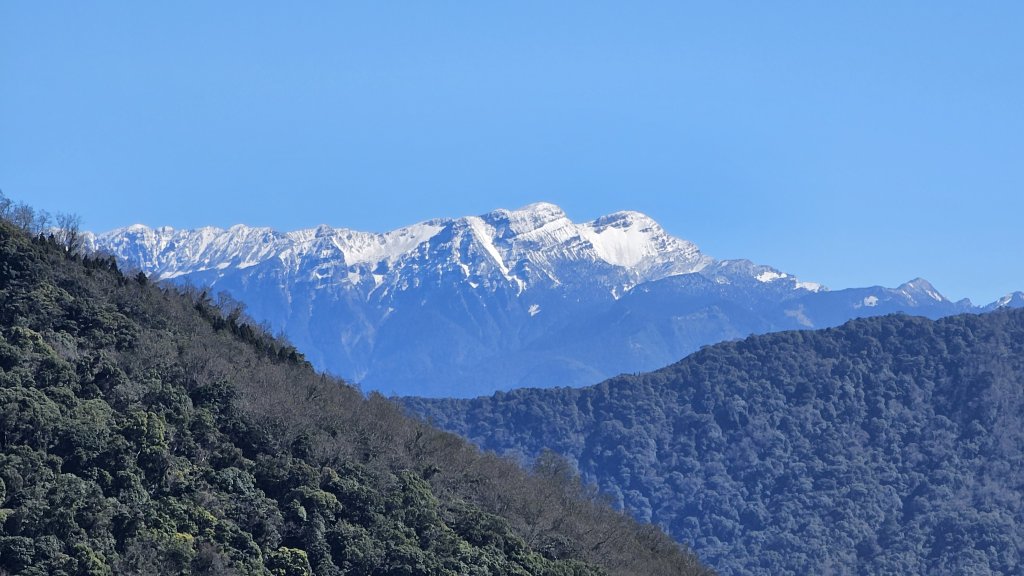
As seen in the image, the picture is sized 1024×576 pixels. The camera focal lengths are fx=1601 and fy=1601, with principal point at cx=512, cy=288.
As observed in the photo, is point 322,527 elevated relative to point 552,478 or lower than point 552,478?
lower

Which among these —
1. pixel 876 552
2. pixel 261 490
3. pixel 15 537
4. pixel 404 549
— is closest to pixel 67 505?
pixel 15 537

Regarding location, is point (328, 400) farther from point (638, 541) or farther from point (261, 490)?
point (638, 541)

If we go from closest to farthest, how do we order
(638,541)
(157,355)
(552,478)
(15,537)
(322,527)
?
1. (15,537)
2. (322,527)
3. (157,355)
4. (638,541)
5. (552,478)

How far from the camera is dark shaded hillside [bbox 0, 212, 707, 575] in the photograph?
68750 mm

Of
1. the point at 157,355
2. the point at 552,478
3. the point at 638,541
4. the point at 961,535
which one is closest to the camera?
the point at 157,355

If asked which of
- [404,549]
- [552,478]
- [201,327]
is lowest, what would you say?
[404,549]

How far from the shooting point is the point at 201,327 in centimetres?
9394

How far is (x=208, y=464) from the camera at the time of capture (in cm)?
7869

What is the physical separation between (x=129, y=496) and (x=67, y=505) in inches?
158

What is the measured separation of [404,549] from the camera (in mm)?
79062

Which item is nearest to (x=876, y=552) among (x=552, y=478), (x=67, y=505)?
(x=552, y=478)

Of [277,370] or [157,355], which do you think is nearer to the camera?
[157,355]

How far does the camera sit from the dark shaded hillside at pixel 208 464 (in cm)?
6875

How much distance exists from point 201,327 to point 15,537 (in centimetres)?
3055
